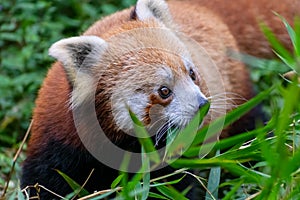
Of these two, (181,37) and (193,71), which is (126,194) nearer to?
(193,71)

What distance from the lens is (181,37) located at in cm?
350

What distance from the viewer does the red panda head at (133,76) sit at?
9.78 feet

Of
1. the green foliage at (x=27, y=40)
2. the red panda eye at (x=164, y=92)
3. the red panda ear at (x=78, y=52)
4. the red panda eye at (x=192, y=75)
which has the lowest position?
the green foliage at (x=27, y=40)

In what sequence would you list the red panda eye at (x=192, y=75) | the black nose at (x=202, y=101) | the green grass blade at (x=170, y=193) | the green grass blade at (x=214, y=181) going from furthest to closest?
the red panda eye at (x=192, y=75) → the black nose at (x=202, y=101) → the green grass blade at (x=214, y=181) → the green grass blade at (x=170, y=193)

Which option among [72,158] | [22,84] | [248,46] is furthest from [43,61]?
[72,158]

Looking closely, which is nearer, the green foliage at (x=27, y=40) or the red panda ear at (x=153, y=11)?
the red panda ear at (x=153, y=11)

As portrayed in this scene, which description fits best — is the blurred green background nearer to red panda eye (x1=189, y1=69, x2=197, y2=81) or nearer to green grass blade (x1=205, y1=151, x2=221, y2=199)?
red panda eye (x1=189, y1=69, x2=197, y2=81)

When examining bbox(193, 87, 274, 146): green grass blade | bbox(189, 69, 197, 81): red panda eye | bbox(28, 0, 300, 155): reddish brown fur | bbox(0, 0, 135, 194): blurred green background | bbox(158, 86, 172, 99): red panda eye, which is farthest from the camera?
bbox(0, 0, 135, 194): blurred green background

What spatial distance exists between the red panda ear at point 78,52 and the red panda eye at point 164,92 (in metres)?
0.37

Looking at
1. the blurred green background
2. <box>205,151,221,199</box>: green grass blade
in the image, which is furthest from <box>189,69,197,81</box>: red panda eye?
the blurred green background

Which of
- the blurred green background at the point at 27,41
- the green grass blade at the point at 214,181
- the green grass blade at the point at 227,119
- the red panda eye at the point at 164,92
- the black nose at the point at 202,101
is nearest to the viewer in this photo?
the green grass blade at the point at 227,119

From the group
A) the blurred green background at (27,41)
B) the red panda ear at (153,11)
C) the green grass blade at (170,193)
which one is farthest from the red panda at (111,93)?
the blurred green background at (27,41)

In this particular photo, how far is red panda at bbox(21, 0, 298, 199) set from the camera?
300 cm

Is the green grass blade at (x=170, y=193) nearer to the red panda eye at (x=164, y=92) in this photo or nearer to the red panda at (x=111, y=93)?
the red panda at (x=111, y=93)
